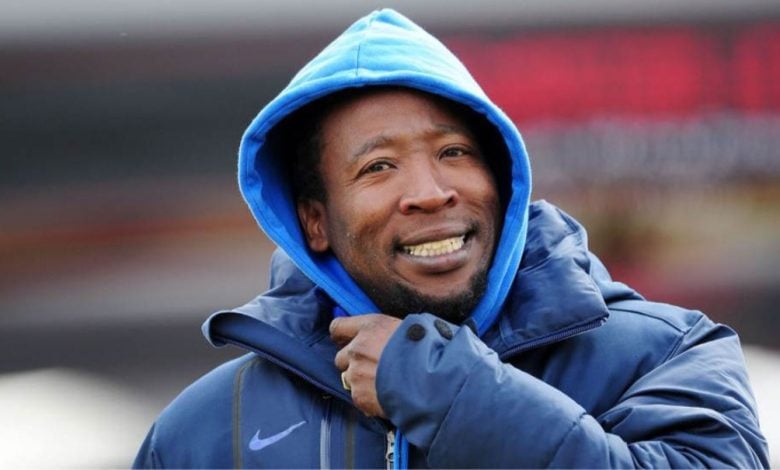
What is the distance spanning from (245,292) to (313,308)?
7.34 feet

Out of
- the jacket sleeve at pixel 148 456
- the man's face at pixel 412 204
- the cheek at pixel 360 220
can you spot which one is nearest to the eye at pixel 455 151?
the man's face at pixel 412 204

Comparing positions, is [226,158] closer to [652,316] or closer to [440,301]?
[440,301]

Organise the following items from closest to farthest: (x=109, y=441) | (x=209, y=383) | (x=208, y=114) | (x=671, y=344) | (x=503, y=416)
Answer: (x=503, y=416)
(x=671, y=344)
(x=209, y=383)
(x=109, y=441)
(x=208, y=114)

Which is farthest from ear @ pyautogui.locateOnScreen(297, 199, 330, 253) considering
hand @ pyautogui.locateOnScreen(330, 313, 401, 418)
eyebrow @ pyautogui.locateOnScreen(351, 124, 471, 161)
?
hand @ pyautogui.locateOnScreen(330, 313, 401, 418)

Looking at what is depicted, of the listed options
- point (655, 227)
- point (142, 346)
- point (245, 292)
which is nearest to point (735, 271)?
point (655, 227)

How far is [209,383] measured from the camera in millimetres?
2020

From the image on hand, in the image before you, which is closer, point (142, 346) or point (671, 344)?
point (671, 344)

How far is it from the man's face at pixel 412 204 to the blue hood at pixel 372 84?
0.03 m

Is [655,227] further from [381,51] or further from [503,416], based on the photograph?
[503,416]

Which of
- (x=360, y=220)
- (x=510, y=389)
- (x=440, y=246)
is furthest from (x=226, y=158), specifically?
(x=510, y=389)

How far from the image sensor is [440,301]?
195cm

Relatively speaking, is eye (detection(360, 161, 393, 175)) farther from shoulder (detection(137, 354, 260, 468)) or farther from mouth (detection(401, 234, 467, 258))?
shoulder (detection(137, 354, 260, 468))

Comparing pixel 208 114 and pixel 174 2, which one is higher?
pixel 174 2

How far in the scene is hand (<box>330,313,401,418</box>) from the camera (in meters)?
1.80
